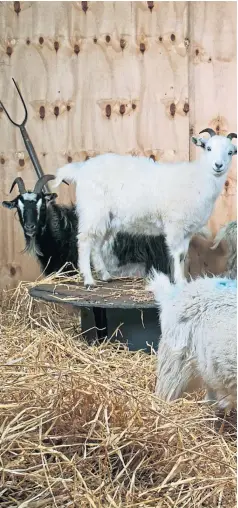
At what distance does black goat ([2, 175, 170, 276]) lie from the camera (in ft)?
15.5

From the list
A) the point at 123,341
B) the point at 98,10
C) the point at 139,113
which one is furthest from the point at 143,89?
the point at 123,341

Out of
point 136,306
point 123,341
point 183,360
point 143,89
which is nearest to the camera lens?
point 183,360

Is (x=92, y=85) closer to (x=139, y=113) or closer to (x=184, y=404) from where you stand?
(x=139, y=113)

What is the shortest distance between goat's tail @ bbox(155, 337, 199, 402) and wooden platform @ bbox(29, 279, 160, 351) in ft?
2.50

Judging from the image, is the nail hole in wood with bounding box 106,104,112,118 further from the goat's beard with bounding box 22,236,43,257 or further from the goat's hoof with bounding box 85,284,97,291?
the goat's hoof with bounding box 85,284,97,291

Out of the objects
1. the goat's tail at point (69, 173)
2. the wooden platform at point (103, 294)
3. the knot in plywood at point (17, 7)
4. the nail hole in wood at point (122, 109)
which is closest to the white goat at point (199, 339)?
the wooden platform at point (103, 294)

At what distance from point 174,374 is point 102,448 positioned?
73 cm

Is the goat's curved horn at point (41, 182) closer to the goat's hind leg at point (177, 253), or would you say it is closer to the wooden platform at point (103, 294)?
the wooden platform at point (103, 294)

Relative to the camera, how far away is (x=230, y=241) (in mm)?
4711

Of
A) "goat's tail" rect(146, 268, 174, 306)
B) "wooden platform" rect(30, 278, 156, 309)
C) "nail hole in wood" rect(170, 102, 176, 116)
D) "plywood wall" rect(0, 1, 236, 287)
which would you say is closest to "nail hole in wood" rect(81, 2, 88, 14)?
"plywood wall" rect(0, 1, 236, 287)

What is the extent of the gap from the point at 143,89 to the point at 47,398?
3.17m

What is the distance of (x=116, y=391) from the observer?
103 inches

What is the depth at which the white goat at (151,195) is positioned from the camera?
4.15m

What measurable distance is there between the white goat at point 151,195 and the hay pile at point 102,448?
5.05 ft
